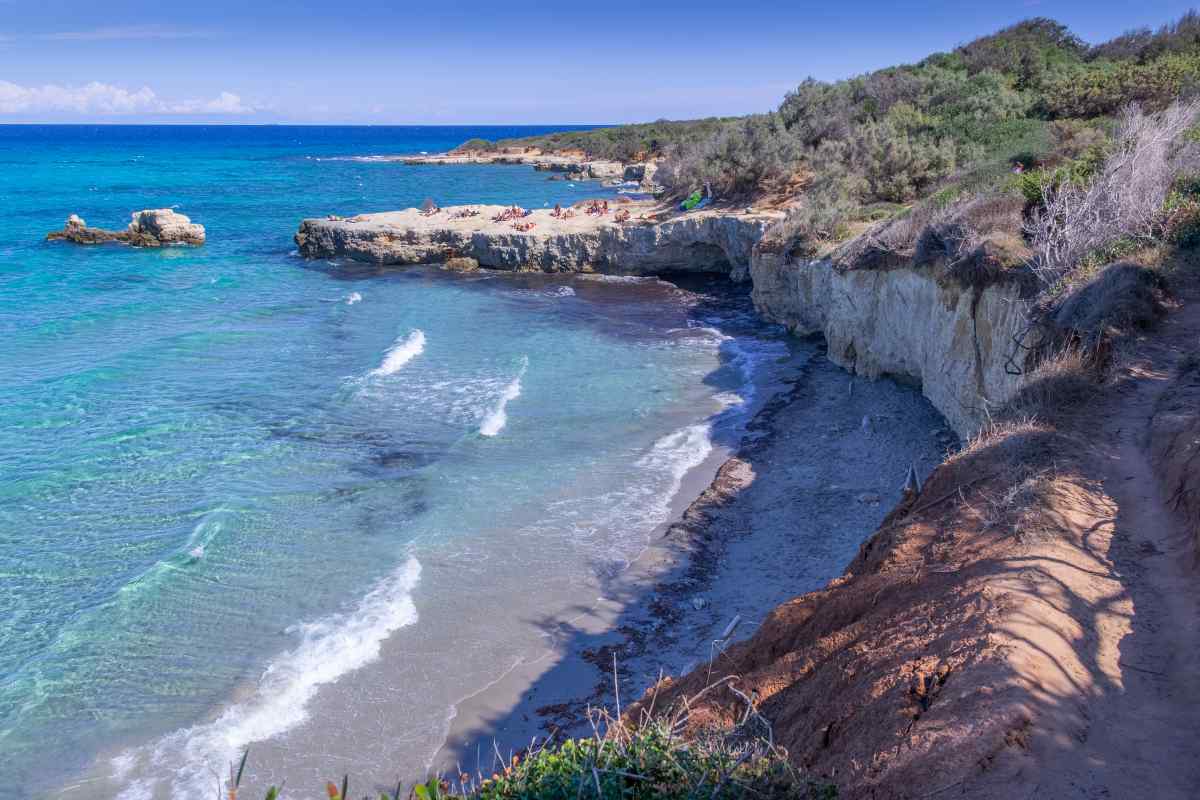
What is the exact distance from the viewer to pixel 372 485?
1556 cm

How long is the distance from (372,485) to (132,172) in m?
91.8

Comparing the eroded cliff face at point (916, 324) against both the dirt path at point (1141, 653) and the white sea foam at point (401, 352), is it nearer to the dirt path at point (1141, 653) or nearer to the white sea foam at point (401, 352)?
the dirt path at point (1141, 653)

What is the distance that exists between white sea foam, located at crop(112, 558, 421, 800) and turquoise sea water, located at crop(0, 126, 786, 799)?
34mm

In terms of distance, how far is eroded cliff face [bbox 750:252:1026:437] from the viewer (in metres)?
13.2

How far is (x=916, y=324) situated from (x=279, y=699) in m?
14.2

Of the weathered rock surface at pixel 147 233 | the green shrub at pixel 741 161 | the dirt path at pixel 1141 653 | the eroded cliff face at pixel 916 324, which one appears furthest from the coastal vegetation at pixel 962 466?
the weathered rock surface at pixel 147 233

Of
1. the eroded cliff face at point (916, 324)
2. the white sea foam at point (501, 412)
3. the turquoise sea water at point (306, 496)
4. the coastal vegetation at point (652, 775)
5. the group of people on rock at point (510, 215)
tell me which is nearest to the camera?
the coastal vegetation at point (652, 775)

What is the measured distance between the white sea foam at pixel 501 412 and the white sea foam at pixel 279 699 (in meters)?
6.07

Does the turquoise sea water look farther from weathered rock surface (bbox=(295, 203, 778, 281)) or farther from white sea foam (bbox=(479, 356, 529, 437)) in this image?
weathered rock surface (bbox=(295, 203, 778, 281))

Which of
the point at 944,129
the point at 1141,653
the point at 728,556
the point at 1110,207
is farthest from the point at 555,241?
the point at 1141,653

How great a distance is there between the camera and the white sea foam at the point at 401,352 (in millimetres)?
22625

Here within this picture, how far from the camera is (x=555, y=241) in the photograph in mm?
35375

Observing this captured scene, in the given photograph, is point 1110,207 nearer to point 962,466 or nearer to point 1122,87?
point 962,466

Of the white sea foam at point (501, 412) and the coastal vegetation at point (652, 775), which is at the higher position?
the coastal vegetation at point (652, 775)
